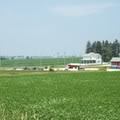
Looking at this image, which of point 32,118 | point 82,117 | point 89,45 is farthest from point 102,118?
point 89,45

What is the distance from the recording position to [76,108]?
71.8 ft

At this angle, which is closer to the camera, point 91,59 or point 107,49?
point 91,59

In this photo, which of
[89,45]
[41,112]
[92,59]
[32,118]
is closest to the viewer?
[32,118]

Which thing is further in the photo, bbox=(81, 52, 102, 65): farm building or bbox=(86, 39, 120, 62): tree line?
bbox=(86, 39, 120, 62): tree line

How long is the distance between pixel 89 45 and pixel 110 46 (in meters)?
20.0

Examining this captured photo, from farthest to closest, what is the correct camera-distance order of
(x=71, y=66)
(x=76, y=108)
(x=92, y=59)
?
1. (x=92, y=59)
2. (x=71, y=66)
3. (x=76, y=108)

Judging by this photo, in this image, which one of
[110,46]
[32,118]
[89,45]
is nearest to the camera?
[32,118]

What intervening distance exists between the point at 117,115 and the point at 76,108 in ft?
11.4

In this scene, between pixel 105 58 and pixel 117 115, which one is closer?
pixel 117 115

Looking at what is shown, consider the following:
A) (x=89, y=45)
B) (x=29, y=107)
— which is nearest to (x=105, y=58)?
(x=89, y=45)

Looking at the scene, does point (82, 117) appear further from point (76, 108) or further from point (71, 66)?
point (71, 66)

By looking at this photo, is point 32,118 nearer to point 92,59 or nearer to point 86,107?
point 86,107

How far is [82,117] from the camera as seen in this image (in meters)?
18.5

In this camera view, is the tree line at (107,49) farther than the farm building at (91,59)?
Yes
